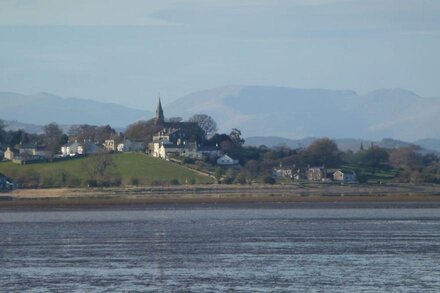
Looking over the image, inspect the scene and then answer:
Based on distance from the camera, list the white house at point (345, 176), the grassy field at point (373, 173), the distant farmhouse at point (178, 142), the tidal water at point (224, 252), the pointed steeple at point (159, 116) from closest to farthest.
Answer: the tidal water at point (224, 252), the grassy field at point (373, 173), the white house at point (345, 176), the distant farmhouse at point (178, 142), the pointed steeple at point (159, 116)

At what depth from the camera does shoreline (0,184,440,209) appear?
78.5 m

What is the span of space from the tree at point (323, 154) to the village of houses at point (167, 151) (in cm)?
413

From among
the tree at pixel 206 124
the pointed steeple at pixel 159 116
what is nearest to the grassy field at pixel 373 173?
the pointed steeple at pixel 159 116

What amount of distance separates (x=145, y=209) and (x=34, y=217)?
350 inches

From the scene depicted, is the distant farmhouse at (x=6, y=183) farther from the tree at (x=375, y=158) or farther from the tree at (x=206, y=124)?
the tree at (x=206, y=124)

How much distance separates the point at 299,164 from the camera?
109188mm

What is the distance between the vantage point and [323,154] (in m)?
115

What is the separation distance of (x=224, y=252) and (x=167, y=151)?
79.5 m

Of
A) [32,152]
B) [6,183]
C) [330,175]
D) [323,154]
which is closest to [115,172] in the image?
[6,183]

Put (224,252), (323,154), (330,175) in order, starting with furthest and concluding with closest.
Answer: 1. (323,154)
2. (330,175)
3. (224,252)

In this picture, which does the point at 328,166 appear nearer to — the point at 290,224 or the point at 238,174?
the point at 238,174

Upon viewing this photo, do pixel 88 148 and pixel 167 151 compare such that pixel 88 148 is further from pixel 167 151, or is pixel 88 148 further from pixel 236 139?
pixel 236 139

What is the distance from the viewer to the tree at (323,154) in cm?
11194

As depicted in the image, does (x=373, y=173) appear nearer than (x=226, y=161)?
Yes
